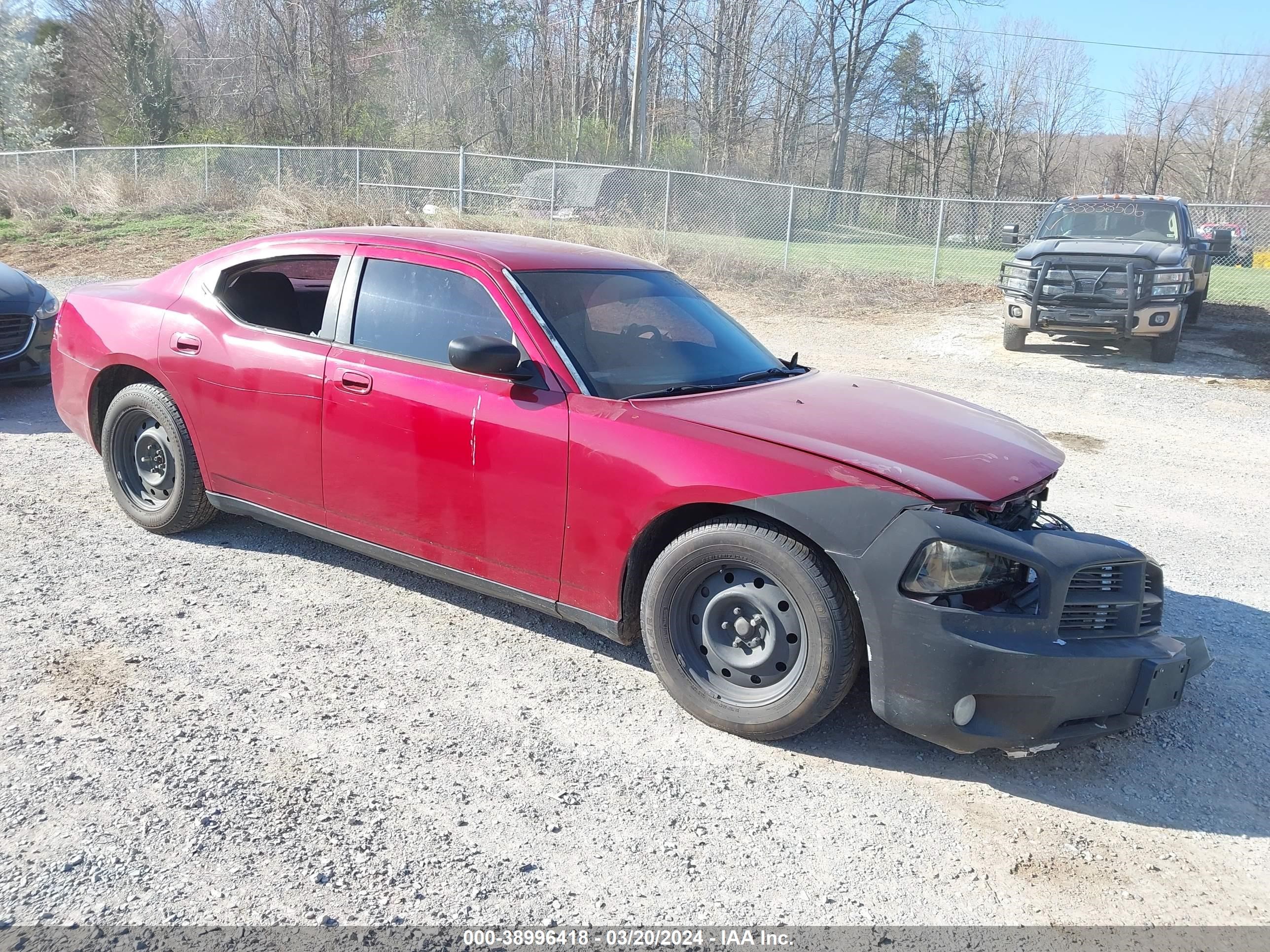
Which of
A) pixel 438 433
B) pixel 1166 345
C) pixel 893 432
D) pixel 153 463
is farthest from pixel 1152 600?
pixel 1166 345

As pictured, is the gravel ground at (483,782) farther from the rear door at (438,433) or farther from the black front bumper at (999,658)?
the rear door at (438,433)

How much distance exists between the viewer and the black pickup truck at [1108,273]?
1173cm

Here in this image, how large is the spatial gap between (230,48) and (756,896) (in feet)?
152

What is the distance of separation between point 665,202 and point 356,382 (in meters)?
17.1

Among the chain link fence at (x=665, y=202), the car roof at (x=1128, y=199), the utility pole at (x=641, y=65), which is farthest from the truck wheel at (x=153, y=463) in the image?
the utility pole at (x=641, y=65)

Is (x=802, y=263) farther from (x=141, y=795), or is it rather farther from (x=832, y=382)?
(x=141, y=795)

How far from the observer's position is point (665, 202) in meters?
20.3

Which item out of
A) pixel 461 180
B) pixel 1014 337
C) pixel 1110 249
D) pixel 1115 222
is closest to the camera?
pixel 1110 249

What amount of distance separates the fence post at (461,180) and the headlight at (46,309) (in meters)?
14.2

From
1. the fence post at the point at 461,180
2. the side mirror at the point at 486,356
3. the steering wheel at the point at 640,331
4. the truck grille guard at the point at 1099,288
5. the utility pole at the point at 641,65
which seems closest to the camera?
the side mirror at the point at 486,356

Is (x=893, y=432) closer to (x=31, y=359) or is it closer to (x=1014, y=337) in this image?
(x=31, y=359)

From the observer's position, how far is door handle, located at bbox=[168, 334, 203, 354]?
467 cm

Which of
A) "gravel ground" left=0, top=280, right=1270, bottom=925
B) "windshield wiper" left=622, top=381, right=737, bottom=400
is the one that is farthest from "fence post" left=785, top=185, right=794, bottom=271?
"windshield wiper" left=622, top=381, right=737, bottom=400

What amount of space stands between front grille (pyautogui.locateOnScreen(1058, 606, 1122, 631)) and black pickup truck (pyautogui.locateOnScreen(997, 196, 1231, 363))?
9839 mm
